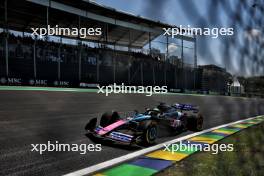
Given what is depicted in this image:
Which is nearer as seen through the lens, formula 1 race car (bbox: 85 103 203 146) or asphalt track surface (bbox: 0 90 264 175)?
asphalt track surface (bbox: 0 90 264 175)

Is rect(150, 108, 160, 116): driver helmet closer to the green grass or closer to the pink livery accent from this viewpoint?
the pink livery accent

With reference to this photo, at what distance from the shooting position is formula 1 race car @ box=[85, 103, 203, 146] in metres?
6.53

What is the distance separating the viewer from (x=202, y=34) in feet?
9.12

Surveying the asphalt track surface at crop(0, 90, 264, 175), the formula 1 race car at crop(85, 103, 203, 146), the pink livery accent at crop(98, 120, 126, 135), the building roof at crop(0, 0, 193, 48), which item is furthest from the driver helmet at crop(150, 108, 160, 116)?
the building roof at crop(0, 0, 193, 48)

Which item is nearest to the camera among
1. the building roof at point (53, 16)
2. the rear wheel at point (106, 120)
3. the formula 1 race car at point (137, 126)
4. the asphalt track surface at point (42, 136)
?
the asphalt track surface at point (42, 136)

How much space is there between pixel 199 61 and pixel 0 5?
23732 millimetres

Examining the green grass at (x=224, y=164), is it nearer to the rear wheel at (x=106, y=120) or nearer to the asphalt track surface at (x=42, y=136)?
the asphalt track surface at (x=42, y=136)

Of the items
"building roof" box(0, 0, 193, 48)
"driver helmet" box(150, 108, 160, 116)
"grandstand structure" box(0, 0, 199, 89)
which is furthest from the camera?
"building roof" box(0, 0, 193, 48)

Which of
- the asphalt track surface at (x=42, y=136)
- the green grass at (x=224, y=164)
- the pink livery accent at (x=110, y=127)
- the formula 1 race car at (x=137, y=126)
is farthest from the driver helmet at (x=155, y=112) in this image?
the green grass at (x=224, y=164)

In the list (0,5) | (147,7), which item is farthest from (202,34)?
(0,5)

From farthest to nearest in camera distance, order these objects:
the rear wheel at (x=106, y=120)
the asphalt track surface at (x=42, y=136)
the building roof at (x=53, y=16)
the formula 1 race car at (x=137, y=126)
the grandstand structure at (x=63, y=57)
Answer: the building roof at (x=53, y=16)
the grandstand structure at (x=63, y=57)
the rear wheel at (x=106, y=120)
the formula 1 race car at (x=137, y=126)
the asphalt track surface at (x=42, y=136)

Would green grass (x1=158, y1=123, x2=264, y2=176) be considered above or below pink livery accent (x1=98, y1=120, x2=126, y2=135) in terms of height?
below

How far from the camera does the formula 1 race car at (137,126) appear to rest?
6531 mm

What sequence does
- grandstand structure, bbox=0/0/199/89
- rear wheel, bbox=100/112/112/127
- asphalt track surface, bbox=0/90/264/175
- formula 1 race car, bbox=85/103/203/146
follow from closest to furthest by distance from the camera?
1. asphalt track surface, bbox=0/90/264/175
2. formula 1 race car, bbox=85/103/203/146
3. rear wheel, bbox=100/112/112/127
4. grandstand structure, bbox=0/0/199/89
